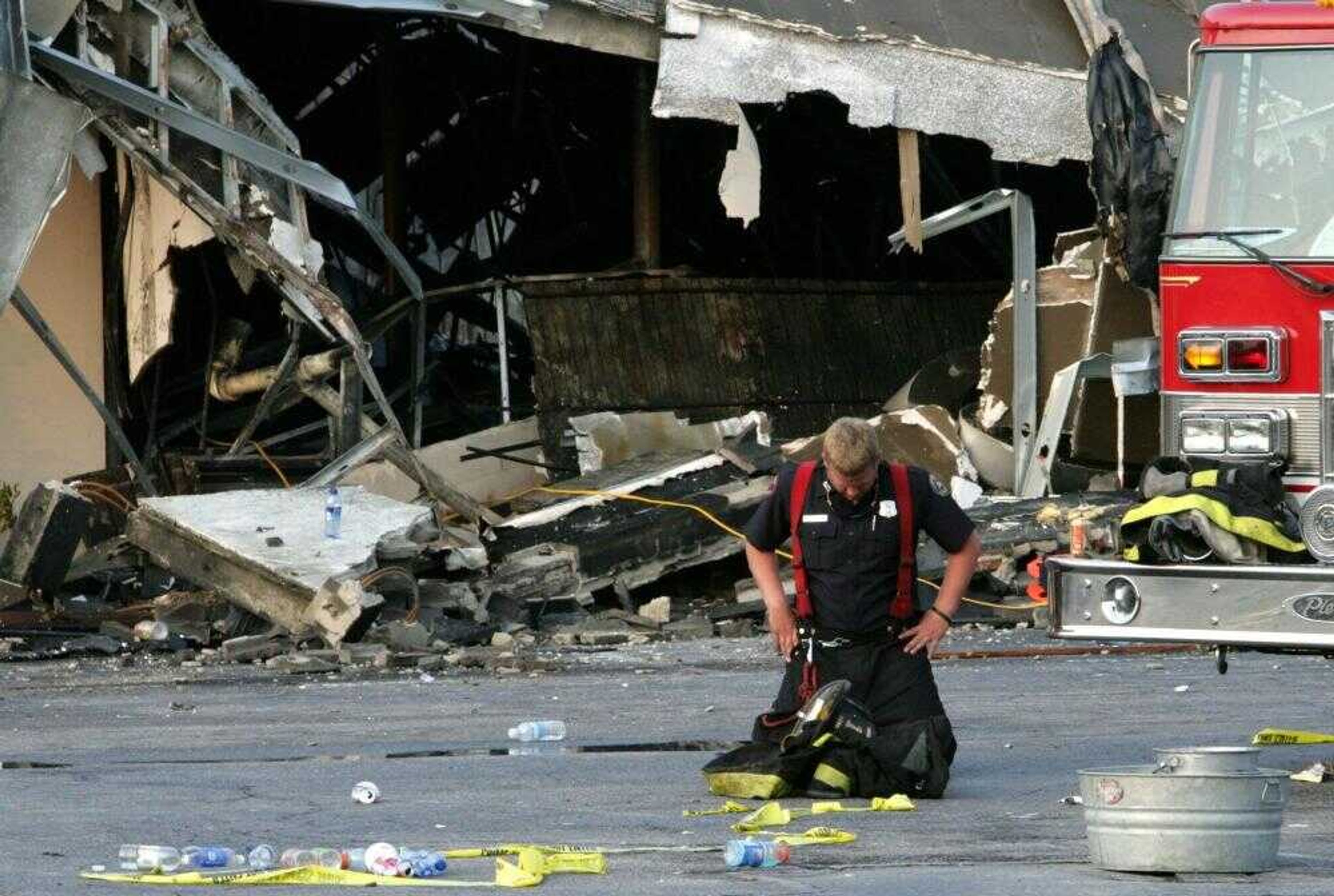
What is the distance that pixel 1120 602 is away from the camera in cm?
883

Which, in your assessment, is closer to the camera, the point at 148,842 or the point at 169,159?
the point at 148,842

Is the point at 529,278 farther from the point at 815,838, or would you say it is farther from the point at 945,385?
the point at 815,838

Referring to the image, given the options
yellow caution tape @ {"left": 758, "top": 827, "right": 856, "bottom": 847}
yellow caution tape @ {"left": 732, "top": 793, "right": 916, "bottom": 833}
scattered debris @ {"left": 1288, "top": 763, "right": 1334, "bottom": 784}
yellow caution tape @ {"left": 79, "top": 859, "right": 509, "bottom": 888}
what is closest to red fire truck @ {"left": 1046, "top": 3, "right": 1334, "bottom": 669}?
scattered debris @ {"left": 1288, "top": 763, "right": 1334, "bottom": 784}

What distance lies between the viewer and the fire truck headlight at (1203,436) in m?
9.60

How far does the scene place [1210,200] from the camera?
984cm

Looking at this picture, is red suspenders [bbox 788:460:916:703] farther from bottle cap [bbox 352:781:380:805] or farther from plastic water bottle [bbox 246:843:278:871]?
plastic water bottle [bbox 246:843:278:871]

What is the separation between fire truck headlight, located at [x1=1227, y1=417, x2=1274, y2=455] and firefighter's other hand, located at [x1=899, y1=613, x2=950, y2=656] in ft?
4.11

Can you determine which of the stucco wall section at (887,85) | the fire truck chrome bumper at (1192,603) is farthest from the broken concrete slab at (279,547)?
the fire truck chrome bumper at (1192,603)

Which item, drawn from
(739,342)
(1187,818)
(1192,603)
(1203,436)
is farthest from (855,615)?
(739,342)

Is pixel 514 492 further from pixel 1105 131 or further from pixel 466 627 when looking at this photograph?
pixel 1105 131

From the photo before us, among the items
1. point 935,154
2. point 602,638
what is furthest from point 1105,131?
point 935,154

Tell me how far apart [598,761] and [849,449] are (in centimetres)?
178

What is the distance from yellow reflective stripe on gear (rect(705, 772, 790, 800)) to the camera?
8852 mm

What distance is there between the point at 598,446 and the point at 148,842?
11.4 meters
